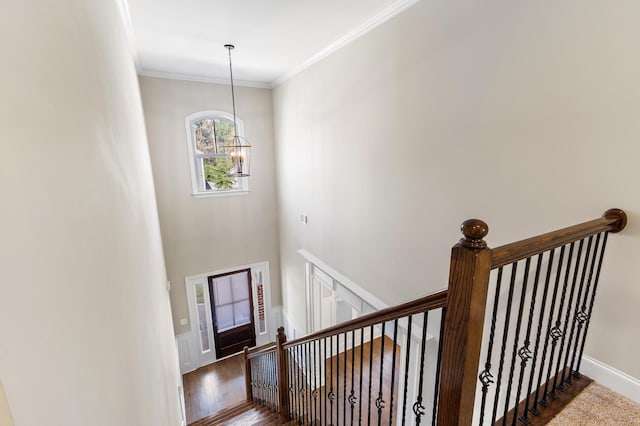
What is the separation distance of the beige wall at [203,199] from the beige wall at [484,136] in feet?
6.69

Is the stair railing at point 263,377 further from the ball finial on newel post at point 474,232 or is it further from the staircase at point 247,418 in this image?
the ball finial on newel post at point 474,232

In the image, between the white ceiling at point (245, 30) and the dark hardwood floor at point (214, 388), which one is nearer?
the white ceiling at point (245, 30)

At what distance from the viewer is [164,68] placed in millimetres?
4398

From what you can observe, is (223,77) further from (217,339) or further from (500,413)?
(500,413)

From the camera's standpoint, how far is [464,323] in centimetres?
94

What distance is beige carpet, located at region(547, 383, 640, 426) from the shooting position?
135cm

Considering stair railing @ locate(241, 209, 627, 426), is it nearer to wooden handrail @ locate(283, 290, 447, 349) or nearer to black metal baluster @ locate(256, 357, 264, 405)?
wooden handrail @ locate(283, 290, 447, 349)

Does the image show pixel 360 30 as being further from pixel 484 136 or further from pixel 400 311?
pixel 400 311

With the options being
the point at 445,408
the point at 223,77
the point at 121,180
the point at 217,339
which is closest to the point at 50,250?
the point at 121,180

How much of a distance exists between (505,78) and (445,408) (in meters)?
1.99

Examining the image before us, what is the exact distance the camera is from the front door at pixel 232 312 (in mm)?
5898

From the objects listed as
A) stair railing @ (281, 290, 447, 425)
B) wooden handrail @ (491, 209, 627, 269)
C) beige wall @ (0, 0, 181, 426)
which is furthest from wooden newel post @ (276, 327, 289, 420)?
wooden handrail @ (491, 209, 627, 269)

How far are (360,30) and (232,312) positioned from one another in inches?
222

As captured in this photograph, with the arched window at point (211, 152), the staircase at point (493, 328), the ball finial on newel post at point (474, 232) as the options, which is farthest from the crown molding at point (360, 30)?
the ball finial on newel post at point (474, 232)
